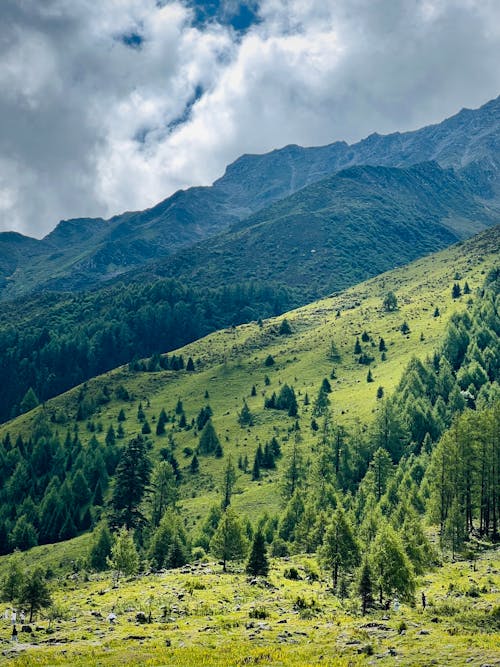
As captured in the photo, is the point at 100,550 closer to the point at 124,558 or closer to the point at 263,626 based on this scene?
the point at 124,558

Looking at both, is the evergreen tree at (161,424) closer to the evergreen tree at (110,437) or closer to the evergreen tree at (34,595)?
the evergreen tree at (110,437)

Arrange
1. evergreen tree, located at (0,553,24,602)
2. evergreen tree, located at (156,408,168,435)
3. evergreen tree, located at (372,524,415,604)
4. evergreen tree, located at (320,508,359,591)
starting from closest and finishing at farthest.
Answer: evergreen tree, located at (372,524,415,604) → evergreen tree, located at (320,508,359,591) → evergreen tree, located at (0,553,24,602) → evergreen tree, located at (156,408,168,435)

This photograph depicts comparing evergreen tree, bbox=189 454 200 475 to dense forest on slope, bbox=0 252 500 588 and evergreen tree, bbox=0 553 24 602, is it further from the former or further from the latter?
evergreen tree, bbox=0 553 24 602

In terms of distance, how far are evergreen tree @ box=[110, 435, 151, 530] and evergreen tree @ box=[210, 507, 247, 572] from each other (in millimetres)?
39079

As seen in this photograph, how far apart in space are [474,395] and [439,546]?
72.4m

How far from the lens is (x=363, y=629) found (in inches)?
1636

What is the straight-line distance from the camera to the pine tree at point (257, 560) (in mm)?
64125

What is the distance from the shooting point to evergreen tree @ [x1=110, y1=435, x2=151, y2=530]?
355 feet

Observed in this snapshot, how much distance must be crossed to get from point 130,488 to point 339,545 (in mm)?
60043

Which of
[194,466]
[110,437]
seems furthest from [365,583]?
[110,437]

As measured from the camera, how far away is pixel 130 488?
364 ft

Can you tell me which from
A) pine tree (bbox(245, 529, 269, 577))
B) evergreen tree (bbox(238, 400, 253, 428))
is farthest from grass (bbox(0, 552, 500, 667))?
evergreen tree (bbox(238, 400, 253, 428))

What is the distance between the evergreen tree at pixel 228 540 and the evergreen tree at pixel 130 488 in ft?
128

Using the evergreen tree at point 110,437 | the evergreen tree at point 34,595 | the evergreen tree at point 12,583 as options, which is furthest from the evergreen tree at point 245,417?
the evergreen tree at point 34,595
